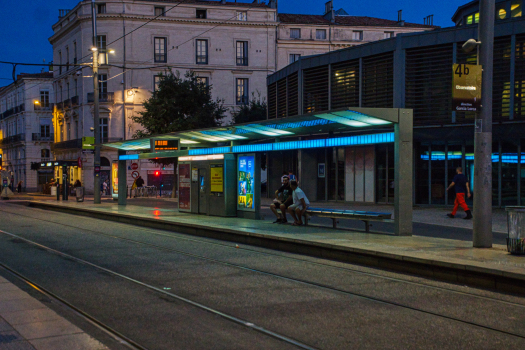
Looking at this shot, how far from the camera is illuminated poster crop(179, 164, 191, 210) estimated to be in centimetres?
2234

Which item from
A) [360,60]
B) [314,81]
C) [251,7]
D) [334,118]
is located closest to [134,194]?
[314,81]

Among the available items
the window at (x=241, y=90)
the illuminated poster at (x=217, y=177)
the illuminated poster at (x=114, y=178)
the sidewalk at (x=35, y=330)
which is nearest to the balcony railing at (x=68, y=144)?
the window at (x=241, y=90)

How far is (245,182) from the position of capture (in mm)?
19453

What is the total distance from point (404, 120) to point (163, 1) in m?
46.1

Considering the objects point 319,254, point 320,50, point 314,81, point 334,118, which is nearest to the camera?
point 319,254

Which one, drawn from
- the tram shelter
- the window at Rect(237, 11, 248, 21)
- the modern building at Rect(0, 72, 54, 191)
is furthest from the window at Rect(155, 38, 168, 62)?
the tram shelter

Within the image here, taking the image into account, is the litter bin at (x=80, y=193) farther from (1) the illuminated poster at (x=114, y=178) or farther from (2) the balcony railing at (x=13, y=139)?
(2) the balcony railing at (x=13, y=139)

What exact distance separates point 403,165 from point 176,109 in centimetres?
2951

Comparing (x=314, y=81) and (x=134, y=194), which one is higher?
(x=314, y=81)

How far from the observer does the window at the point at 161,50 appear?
182 ft

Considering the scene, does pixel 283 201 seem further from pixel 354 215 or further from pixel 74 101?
pixel 74 101

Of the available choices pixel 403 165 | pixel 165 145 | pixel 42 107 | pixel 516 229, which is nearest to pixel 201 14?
pixel 42 107

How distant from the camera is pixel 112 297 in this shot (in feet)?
26.5

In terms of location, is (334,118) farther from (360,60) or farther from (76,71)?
(76,71)
